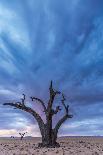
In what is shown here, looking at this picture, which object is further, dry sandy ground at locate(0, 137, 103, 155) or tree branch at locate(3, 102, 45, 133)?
tree branch at locate(3, 102, 45, 133)

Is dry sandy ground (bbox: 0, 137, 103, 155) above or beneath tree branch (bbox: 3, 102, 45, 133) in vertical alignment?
beneath

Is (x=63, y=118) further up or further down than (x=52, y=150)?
further up

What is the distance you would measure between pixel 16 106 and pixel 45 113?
369 cm

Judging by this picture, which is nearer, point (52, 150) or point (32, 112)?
point (52, 150)

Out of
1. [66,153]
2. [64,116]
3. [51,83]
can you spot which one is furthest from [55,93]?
[66,153]

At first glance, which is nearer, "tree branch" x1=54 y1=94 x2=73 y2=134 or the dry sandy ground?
the dry sandy ground

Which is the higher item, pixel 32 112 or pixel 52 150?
pixel 32 112

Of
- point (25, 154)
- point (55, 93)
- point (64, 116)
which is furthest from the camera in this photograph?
point (64, 116)

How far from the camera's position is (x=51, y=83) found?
38750 mm

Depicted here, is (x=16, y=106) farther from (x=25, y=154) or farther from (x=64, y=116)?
(x=25, y=154)

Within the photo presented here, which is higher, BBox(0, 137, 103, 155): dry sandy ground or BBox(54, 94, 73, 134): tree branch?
BBox(54, 94, 73, 134): tree branch

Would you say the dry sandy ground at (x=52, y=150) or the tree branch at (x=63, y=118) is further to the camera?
the tree branch at (x=63, y=118)

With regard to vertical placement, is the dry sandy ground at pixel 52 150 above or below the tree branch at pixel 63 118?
below

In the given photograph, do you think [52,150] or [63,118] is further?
[63,118]
